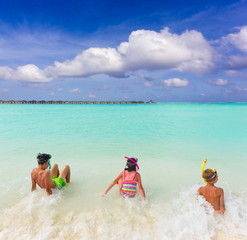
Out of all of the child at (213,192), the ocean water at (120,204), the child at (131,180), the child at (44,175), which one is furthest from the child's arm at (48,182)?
the child at (213,192)

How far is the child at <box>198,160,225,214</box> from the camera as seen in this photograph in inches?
162

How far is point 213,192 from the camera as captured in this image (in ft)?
13.7

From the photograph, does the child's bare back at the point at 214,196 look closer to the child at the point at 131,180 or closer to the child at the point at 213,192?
the child at the point at 213,192

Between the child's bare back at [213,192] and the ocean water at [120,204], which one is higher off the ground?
the child's bare back at [213,192]

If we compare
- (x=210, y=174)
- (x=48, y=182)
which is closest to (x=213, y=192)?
(x=210, y=174)

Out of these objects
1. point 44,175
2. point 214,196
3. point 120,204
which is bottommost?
point 120,204

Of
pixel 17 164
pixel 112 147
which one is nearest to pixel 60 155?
pixel 17 164

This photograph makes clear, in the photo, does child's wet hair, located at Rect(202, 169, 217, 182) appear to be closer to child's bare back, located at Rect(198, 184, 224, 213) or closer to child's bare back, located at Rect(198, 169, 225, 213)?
child's bare back, located at Rect(198, 169, 225, 213)

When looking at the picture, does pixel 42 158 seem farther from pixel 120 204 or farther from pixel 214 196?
pixel 214 196

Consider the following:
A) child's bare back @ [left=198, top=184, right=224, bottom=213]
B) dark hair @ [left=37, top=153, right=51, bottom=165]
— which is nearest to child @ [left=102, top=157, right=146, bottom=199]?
child's bare back @ [left=198, top=184, right=224, bottom=213]

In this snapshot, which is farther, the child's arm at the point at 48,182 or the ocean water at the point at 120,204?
the child's arm at the point at 48,182

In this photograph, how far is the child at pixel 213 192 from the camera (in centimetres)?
411

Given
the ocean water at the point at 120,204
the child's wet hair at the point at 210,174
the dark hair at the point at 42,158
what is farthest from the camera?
the dark hair at the point at 42,158

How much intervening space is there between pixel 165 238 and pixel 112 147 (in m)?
7.20
